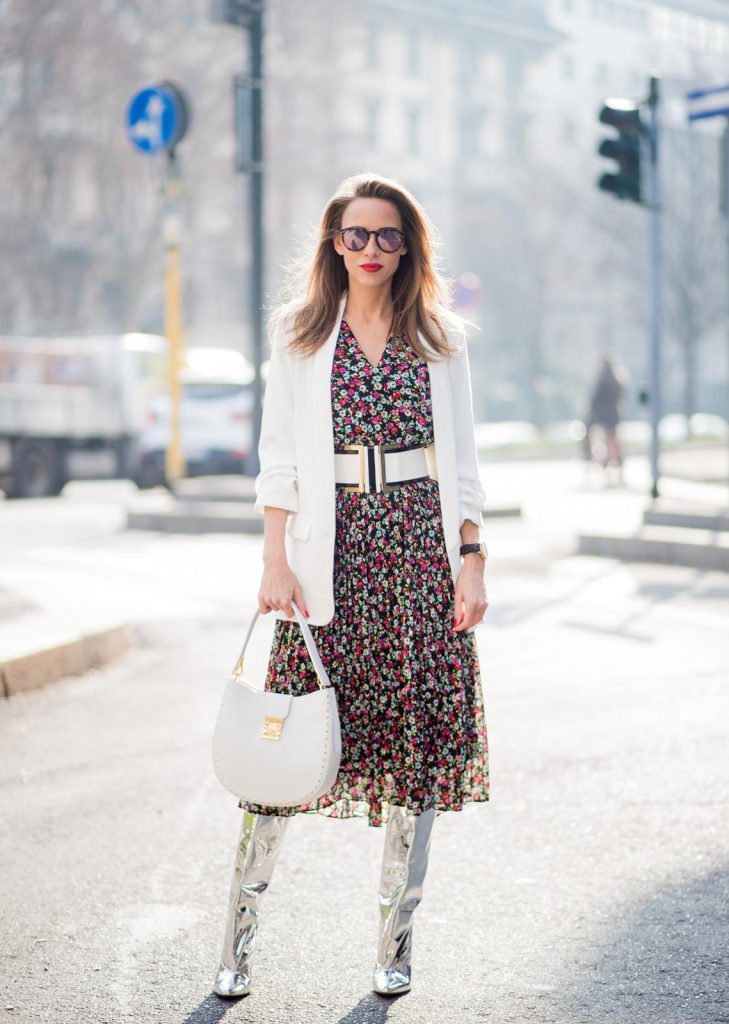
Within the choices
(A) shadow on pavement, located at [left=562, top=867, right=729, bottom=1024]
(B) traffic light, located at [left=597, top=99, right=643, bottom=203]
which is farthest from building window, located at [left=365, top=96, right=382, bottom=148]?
(A) shadow on pavement, located at [left=562, top=867, right=729, bottom=1024]

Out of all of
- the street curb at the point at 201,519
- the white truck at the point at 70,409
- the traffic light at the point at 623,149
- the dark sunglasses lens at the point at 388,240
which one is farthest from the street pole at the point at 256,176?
the dark sunglasses lens at the point at 388,240

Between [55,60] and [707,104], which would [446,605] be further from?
[55,60]

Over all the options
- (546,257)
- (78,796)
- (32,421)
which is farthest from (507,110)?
(78,796)

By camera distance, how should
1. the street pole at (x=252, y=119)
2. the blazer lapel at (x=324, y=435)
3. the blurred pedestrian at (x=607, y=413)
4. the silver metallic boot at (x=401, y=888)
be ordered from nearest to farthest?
the blazer lapel at (x=324, y=435) → the silver metallic boot at (x=401, y=888) → the street pole at (x=252, y=119) → the blurred pedestrian at (x=607, y=413)

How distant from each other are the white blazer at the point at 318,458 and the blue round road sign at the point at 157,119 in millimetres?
13484

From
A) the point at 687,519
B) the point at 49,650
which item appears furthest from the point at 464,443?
the point at 687,519

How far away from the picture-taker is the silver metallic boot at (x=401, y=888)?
342 centimetres

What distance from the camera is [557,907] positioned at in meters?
4.00

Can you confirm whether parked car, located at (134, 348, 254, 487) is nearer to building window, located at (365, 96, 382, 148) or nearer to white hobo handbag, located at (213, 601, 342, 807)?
white hobo handbag, located at (213, 601, 342, 807)

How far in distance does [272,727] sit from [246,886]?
0.39 m

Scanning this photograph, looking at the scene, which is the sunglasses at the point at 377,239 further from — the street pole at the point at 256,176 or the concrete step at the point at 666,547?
the street pole at the point at 256,176

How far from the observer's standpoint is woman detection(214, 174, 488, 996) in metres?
3.36

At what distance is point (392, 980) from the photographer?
11.2 feet

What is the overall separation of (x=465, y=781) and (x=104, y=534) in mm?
10901
